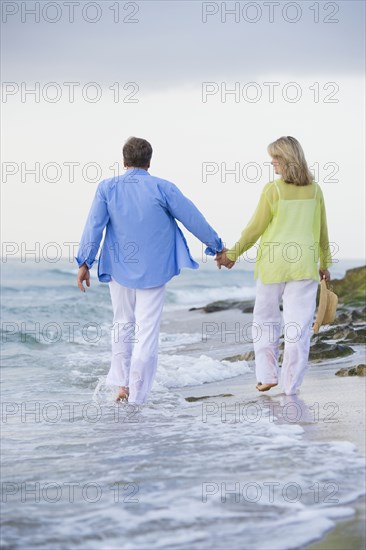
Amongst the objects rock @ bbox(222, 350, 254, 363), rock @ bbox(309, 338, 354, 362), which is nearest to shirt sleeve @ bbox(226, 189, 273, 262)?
rock @ bbox(309, 338, 354, 362)

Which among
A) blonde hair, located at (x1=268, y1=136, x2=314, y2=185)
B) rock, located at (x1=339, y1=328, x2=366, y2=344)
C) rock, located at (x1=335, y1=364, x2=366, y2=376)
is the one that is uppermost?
blonde hair, located at (x1=268, y1=136, x2=314, y2=185)

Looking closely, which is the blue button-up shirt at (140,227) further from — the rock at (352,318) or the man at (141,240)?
the rock at (352,318)

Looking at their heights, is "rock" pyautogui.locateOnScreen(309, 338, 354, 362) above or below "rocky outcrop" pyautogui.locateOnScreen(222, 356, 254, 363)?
above

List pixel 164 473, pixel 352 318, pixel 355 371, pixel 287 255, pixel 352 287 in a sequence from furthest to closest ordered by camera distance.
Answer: pixel 352 287 → pixel 352 318 → pixel 355 371 → pixel 287 255 → pixel 164 473

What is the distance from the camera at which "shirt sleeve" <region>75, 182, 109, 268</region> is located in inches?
286

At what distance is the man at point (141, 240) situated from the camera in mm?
7230

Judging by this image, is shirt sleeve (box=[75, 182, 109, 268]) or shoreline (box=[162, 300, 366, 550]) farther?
shirt sleeve (box=[75, 182, 109, 268])

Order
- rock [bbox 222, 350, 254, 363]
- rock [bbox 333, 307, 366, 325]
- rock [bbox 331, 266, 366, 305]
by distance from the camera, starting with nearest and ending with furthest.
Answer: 1. rock [bbox 222, 350, 254, 363]
2. rock [bbox 333, 307, 366, 325]
3. rock [bbox 331, 266, 366, 305]

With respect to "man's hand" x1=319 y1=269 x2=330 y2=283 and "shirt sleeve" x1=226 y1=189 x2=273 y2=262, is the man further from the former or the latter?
"man's hand" x1=319 y1=269 x2=330 y2=283

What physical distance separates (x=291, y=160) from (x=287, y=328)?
1.18m

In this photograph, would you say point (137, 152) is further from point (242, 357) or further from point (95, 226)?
point (242, 357)

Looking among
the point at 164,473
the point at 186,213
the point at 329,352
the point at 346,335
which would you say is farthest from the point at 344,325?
the point at 164,473

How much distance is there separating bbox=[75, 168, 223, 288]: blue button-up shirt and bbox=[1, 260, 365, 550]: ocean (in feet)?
3.34

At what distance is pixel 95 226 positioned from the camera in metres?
7.27
